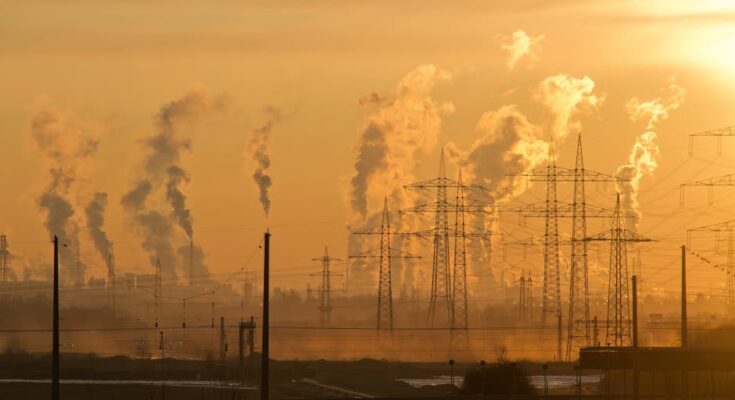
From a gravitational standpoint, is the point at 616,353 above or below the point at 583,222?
below

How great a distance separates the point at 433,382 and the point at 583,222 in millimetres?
21854

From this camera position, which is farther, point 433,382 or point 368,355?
point 368,355

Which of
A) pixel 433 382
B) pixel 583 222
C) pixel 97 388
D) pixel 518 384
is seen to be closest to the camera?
pixel 518 384

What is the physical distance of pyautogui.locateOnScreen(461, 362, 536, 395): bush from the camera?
90.3 meters

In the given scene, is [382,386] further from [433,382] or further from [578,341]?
[578,341]

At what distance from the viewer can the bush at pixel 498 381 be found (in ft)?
296

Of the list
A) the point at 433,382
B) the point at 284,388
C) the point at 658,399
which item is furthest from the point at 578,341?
the point at 658,399

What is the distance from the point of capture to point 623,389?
94.3 m

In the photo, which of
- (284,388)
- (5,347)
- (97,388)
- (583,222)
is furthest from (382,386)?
(5,347)

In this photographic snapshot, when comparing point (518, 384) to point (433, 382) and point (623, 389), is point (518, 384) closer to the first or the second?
point (623, 389)

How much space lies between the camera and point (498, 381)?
9162cm

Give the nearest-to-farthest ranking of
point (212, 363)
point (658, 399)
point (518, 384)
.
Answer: point (658, 399), point (518, 384), point (212, 363)

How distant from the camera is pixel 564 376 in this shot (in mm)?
137250

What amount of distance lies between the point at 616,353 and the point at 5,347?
11982 centimetres
